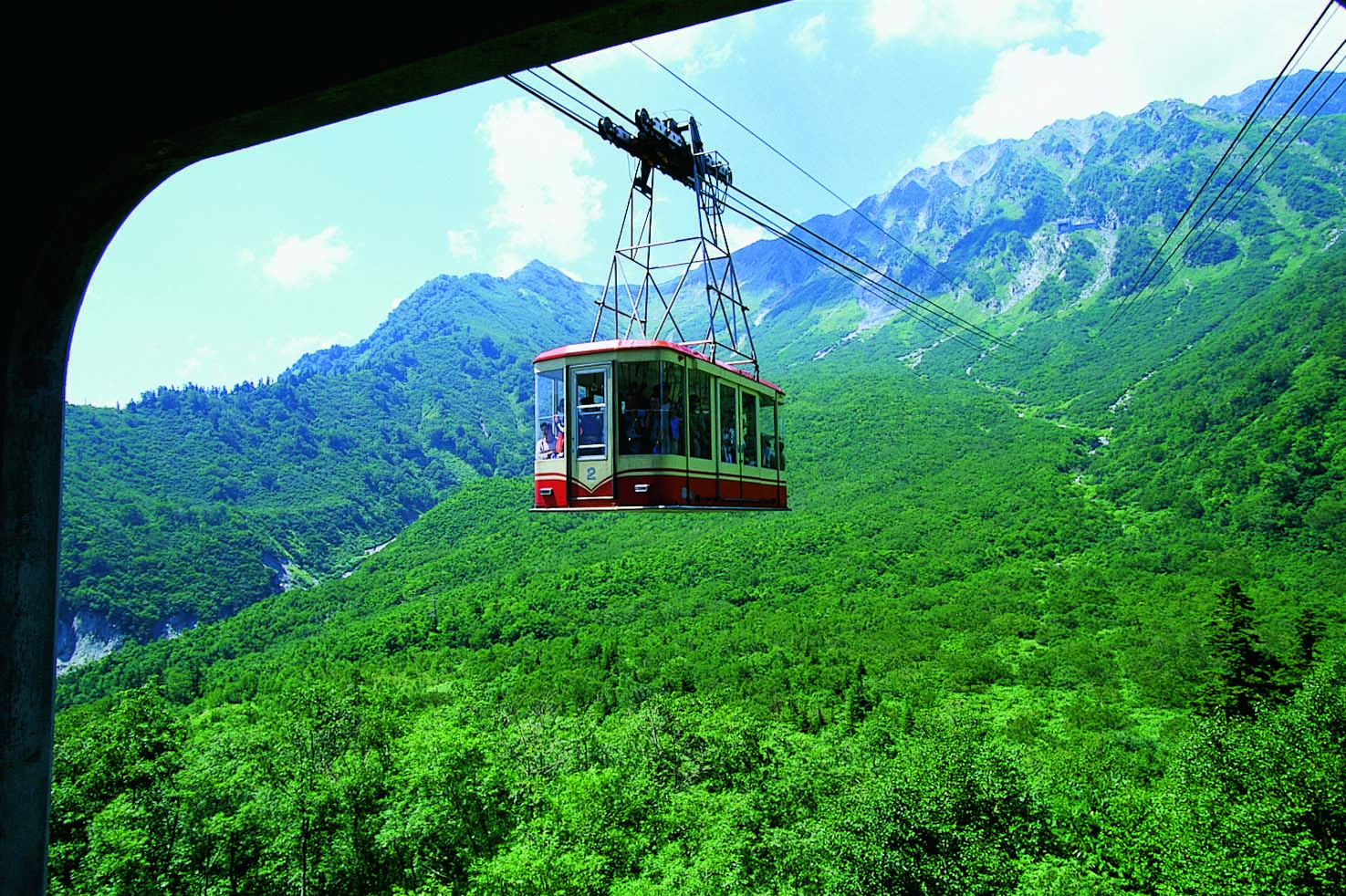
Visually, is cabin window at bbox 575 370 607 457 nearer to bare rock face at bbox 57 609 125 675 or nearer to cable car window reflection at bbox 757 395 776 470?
cable car window reflection at bbox 757 395 776 470

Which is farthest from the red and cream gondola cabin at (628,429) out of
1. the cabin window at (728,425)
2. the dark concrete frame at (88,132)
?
the dark concrete frame at (88,132)

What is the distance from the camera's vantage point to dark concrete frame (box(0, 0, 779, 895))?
2186 millimetres

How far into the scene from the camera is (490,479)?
346ft

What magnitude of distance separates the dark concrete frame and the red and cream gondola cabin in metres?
5.83

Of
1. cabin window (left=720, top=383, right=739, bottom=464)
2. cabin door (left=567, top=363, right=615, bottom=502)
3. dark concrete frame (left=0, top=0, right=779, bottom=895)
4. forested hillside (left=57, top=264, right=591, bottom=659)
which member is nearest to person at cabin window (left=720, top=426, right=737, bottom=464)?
cabin window (left=720, top=383, right=739, bottom=464)

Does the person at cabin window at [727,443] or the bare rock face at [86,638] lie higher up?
the person at cabin window at [727,443]

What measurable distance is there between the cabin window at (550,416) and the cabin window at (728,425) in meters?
2.09

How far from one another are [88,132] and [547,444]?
6.96 metres

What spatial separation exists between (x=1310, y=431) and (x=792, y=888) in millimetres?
70502

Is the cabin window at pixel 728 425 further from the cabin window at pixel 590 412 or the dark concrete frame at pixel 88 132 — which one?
the dark concrete frame at pixel 88 132

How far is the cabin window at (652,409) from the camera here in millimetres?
8641

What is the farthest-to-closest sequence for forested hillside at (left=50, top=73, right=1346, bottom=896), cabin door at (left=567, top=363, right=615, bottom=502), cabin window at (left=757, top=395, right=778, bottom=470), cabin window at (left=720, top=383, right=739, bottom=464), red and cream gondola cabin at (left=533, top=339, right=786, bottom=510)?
1. forested hillside at (left=50, top=73, right=1346, bottom=896)
2. cabin window at (left=757, top=395, right=778, bottom=470)
3. cabin window at (left=720, top=383, right=739, bottom=464)
4. cabin door at (left=567, top=363, right=615, bottom=502)
5. red and cream gondola cabin at (left=533, top=339, right=786, bottom=510)

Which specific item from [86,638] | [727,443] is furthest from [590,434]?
[86,638]

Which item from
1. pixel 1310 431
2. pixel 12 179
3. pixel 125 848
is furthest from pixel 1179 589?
pixel 12 179
